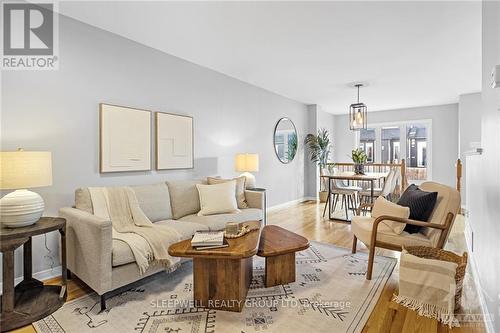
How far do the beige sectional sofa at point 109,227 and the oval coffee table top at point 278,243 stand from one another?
66 centimetres

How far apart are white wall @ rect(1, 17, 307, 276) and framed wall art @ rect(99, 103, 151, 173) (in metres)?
0.07

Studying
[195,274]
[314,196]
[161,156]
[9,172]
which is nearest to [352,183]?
[314,196]

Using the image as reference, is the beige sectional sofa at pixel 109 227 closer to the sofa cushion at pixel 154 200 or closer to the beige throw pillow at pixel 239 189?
the sofa cushion at pixel 154 200

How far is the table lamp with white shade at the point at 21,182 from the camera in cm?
190

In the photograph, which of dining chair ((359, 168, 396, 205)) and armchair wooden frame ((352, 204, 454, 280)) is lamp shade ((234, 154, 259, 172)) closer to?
dining chair ((359, 168, 396, 205))

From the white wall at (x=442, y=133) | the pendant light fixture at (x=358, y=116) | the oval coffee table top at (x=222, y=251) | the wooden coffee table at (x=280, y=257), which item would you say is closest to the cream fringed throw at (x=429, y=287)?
the wooden coffee table at (x=280, y=257)

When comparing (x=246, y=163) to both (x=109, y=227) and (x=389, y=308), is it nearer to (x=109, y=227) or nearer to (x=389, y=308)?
(x=109, y=227)

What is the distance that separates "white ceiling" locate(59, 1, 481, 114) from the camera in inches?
102

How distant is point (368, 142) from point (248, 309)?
742 centimetres

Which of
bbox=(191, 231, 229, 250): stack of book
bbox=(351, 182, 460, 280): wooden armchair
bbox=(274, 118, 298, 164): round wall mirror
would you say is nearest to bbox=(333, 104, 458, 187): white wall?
bbox=(274, 118, 298, 164): round wall mirror

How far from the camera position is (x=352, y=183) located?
635 centimetres

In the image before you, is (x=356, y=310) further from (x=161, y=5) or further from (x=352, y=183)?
(x=352, y=183)

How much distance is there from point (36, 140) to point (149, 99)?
131 centimetres

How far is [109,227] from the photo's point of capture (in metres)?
2.04
